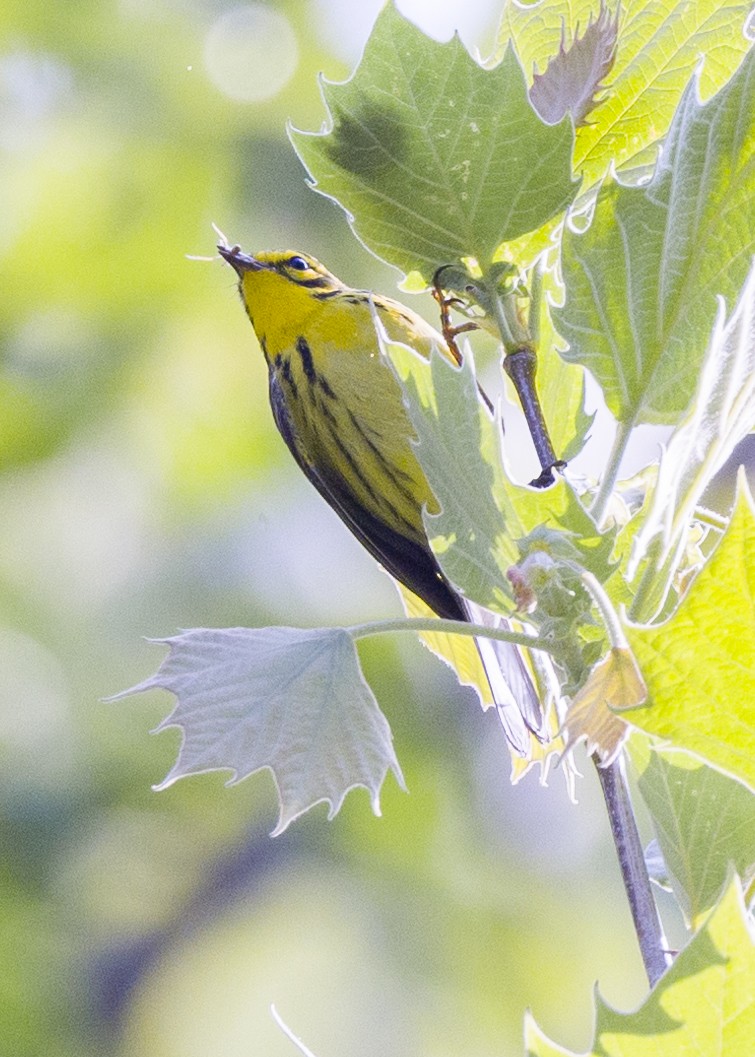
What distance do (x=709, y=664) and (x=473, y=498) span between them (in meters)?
0.19

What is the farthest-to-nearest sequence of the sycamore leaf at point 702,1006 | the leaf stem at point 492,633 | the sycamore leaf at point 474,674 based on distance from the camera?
the sycamore leaf at point 474,674
the leaf stem at point 492,633
the sycamore leaf at point 702,1006

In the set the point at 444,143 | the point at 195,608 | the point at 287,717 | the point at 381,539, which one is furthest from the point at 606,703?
the point at 195,608

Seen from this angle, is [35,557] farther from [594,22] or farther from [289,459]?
[594,22]

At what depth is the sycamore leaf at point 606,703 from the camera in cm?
71

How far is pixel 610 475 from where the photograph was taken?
0.86 meters

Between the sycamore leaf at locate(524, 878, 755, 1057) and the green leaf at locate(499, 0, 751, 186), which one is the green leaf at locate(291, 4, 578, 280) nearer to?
the green leaf at locate(499, 0, 751, 186)

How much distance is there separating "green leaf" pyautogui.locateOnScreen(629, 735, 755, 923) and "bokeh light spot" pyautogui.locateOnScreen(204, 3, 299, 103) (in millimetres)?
4036

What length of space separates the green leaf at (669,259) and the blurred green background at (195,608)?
3.28 m

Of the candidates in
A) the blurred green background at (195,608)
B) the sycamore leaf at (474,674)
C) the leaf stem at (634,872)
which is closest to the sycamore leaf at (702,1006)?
the leaf stem at (634,872)

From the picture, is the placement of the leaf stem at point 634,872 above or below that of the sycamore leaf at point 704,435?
below

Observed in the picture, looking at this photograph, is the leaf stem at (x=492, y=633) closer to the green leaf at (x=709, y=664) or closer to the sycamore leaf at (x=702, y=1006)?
the green leaf at (x=709, y=664)

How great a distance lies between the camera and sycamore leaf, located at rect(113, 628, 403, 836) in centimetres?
92

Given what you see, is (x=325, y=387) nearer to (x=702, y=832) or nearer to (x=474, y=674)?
(x=474, y=674)

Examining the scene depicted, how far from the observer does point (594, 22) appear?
100 cm
